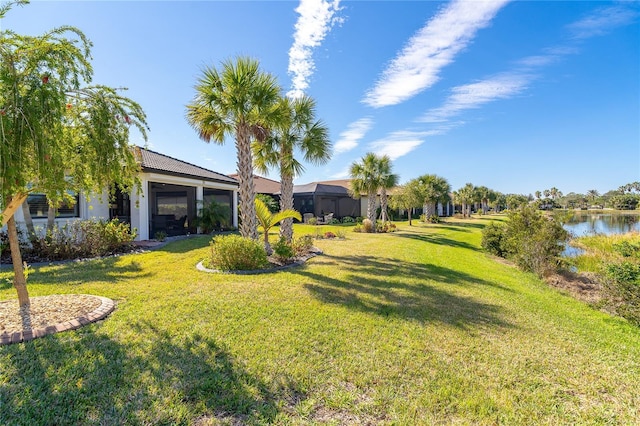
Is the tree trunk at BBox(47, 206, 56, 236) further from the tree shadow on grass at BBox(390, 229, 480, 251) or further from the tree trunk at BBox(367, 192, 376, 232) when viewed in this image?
the tree trunk at BBox(367, 192, 376, 232)

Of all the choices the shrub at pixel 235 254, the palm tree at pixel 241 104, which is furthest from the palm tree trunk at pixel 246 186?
the shrub at pixel 235 254

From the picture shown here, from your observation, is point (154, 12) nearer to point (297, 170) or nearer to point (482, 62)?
point (297, 170)

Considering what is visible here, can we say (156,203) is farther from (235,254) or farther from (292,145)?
(235,254)

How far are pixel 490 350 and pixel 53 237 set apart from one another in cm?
1245

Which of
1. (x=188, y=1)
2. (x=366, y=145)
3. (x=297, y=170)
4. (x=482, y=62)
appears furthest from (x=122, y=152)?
(x=366, y=145)

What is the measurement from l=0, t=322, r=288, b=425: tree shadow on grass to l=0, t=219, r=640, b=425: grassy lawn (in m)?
0.01

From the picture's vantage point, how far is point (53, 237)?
9.30 meters

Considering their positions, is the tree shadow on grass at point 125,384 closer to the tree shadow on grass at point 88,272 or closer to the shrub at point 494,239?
the tree shadow on grass at point 88,272

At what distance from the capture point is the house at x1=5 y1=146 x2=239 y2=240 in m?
11.7

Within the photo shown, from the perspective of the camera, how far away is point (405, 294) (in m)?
6.50

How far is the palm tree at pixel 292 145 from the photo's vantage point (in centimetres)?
1228

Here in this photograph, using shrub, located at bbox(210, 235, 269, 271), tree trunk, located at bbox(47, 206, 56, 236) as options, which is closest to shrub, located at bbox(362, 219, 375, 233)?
shrub, located at bbox(210, 235, 269, 271)

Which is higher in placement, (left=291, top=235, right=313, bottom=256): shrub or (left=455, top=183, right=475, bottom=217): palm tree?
(left=455, top=183, right=475, bottom=217): palm tree

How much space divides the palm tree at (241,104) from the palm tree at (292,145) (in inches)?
104
